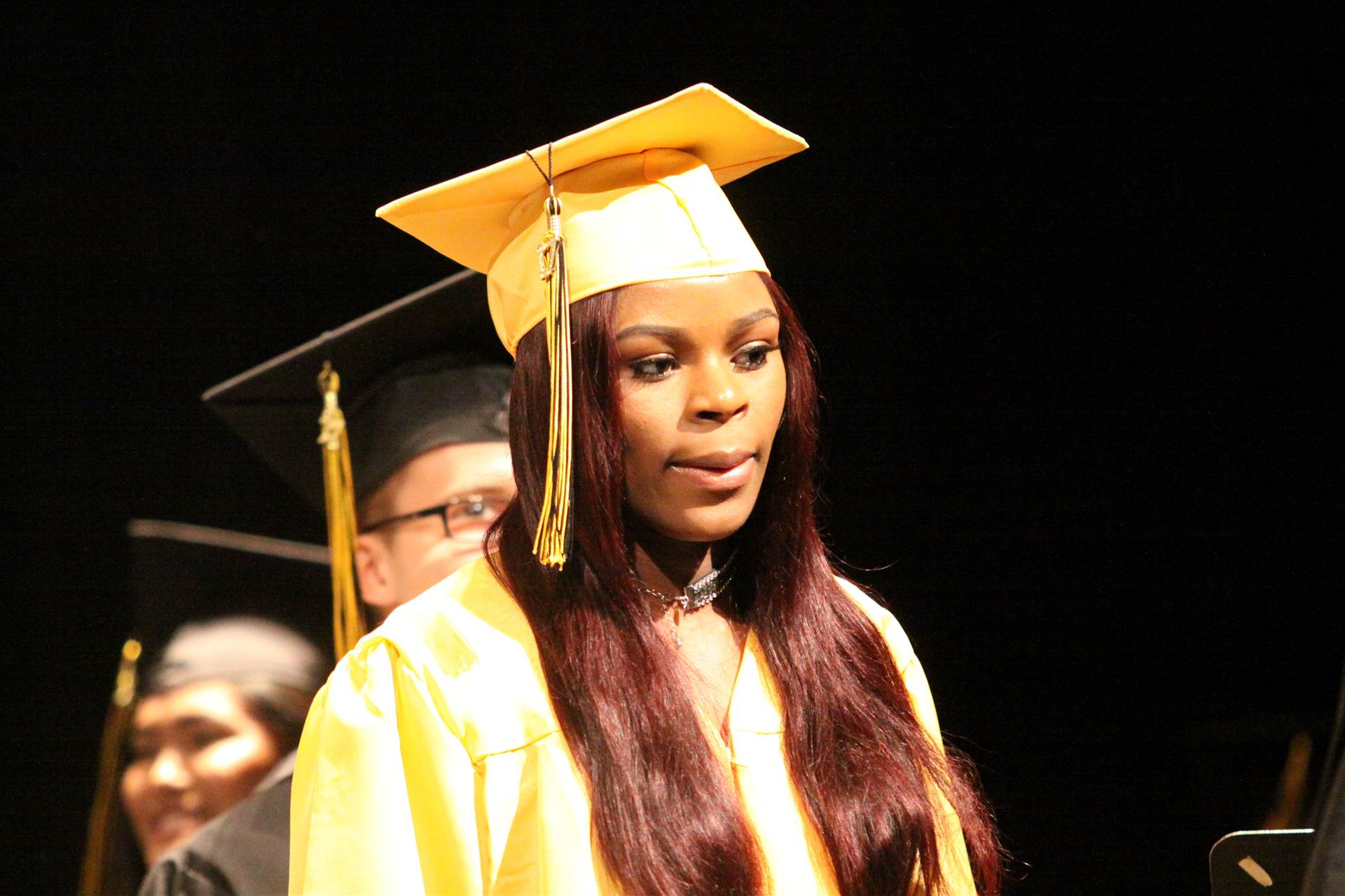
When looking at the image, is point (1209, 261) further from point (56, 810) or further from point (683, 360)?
point (56, 810)

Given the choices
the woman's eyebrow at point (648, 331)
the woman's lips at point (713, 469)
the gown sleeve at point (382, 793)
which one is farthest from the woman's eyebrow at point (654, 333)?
the gown sleeve at point (382, 793)

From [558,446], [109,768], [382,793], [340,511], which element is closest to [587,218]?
[558,446]

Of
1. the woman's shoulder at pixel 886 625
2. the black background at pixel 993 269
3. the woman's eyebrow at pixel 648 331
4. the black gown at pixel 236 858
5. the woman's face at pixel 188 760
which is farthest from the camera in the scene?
the woman's face at pixel 188 760

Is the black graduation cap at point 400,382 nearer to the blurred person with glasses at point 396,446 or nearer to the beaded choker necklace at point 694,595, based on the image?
the blurred person with glasses at point 396,446

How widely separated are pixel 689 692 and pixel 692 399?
0.98 ft

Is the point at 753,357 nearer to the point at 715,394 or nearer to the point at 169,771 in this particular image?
the point at 715,394

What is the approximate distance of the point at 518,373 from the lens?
1525mm

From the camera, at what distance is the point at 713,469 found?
1471 mm

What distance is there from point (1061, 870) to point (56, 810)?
185 centimetres

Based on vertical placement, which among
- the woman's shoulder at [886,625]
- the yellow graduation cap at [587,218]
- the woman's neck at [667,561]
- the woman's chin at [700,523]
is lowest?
the woman's shoulder at [886,625]

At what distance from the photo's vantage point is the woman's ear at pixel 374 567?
2.35 metres

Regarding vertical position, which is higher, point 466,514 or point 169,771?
point 466,514

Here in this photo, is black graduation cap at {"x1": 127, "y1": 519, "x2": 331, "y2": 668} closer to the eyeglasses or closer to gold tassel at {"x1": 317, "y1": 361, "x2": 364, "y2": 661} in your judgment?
gold tassel at {"x1": 317, "y1": 361, "x2": 364, "y2": 661}

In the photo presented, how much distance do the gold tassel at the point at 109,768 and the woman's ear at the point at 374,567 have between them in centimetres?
63
